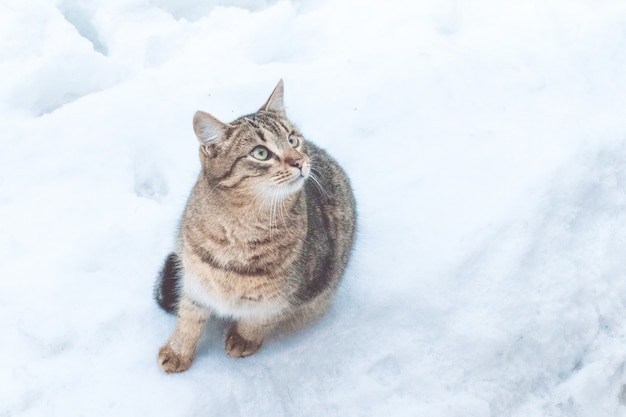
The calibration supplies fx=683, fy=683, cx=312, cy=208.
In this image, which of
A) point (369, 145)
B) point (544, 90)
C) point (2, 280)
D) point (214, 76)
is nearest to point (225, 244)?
point (2, 280)

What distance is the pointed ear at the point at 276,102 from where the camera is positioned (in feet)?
8.13

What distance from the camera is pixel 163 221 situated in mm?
2998

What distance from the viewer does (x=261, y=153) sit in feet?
7.39

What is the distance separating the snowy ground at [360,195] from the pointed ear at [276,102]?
768 millimetres

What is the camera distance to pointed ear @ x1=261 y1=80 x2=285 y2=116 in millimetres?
2479

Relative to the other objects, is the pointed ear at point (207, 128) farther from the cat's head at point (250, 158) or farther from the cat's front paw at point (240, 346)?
the cat's front paw at point (240, 346)

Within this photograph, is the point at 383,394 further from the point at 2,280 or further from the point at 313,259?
the point at 2,280

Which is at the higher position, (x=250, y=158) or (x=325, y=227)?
(x=250, y=158)

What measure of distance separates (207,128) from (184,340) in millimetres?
817

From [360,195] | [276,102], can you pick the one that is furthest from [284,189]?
[360,195]

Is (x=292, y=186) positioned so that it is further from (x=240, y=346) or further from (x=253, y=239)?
(x=240, y=346)

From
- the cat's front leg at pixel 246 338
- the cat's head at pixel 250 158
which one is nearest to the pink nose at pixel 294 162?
the cat's head at pixel 250 158

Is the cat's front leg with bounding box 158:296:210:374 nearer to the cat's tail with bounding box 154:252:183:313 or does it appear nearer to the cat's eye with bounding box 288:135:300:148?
the cat's tail with bounding box 154:252:183:313

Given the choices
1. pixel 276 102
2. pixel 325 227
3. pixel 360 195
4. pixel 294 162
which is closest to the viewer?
pixel 294 162
